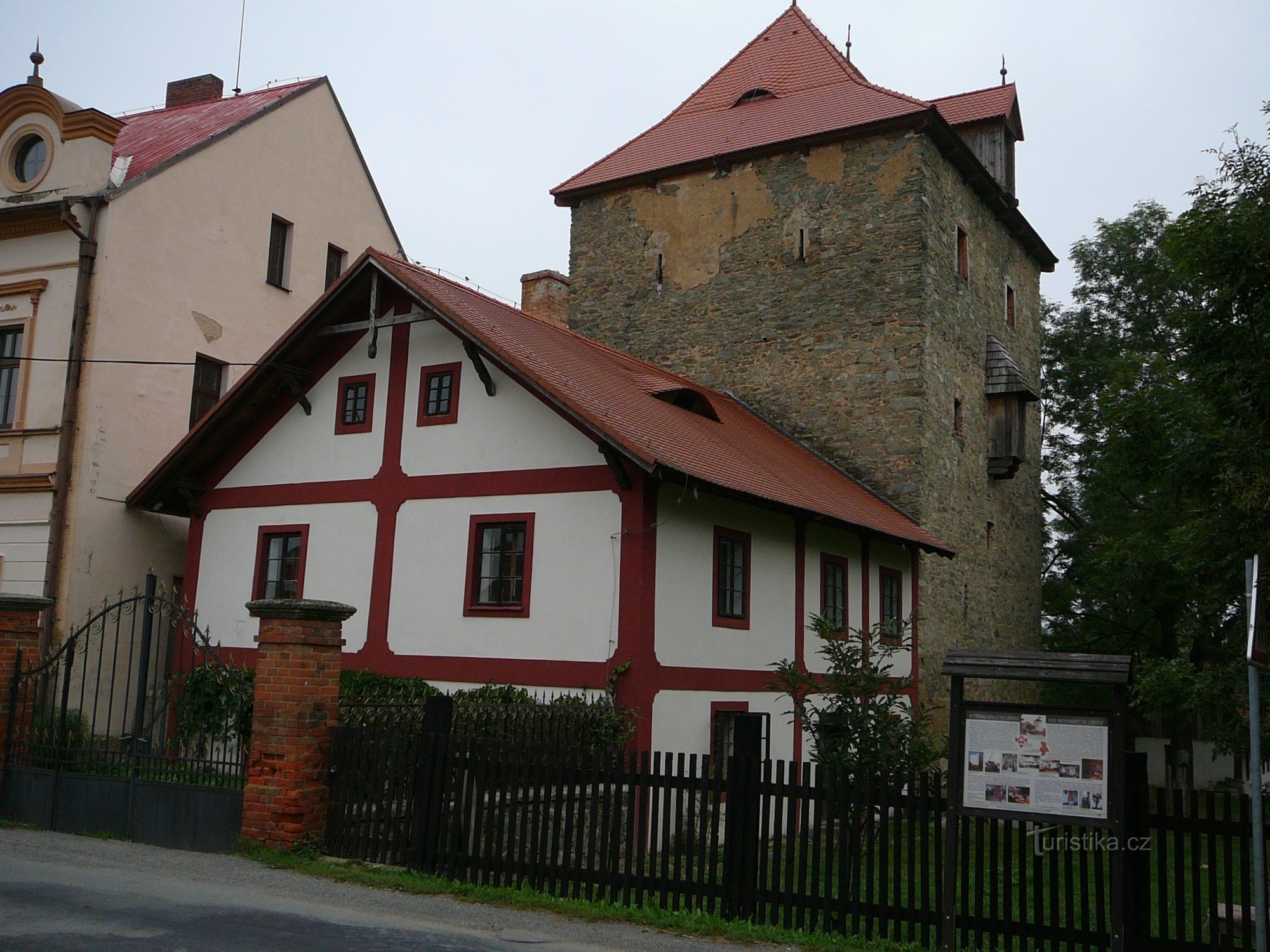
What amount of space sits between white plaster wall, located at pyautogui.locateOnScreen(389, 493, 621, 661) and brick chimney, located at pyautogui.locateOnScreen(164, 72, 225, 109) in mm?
15091

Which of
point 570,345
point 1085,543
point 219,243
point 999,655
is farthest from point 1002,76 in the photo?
point 999,655

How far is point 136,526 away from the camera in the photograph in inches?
734

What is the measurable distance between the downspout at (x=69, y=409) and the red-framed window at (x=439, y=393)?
223 inches

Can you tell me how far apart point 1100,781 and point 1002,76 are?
→ 2357 centimetres

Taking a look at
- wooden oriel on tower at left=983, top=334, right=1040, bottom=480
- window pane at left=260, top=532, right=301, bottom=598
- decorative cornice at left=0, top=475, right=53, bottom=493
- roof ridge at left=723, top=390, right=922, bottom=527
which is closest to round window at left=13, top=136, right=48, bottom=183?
decorative cornice at left=0, top=475, right=53, bottom=493

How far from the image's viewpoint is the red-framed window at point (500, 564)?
14727 mm

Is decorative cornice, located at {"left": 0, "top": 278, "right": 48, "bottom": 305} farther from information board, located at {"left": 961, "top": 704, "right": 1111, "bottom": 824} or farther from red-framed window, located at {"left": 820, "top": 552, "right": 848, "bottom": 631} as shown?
information board, located at {"left": 961, "top": 704, "right": 1111, "bottom": 824}

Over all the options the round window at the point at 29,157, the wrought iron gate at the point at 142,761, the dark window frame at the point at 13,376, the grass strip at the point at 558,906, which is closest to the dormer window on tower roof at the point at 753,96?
the round window at the point at 29,157

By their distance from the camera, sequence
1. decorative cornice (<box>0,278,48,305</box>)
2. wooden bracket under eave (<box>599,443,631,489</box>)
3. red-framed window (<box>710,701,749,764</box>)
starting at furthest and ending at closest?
decorative cornice (<box>0,278,48,305</box>), red-framed window (<box>710,701,749,764</box>), wooden bracket under eave (<box>599,443,631,489</box>)

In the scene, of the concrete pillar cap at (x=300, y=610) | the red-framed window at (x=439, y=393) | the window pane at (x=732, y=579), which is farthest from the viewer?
the red-framed window at (x=439, y=393)

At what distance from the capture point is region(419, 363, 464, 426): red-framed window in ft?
51.6

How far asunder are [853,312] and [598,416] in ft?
34.3

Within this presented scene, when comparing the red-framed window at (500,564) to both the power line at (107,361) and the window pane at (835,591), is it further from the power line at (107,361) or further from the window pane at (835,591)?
the window pane at (835,591)

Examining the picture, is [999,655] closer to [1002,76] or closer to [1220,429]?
[1220,429]
